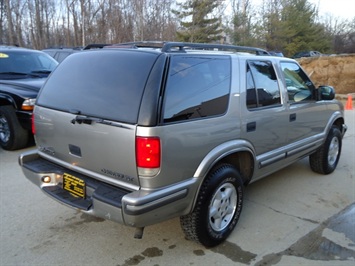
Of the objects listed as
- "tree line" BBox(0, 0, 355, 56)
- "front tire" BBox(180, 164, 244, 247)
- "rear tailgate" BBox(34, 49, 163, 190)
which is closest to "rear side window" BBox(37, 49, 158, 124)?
"rear tailgate" BBox(34, 49, 163, 190)

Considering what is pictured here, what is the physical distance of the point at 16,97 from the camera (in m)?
5.59

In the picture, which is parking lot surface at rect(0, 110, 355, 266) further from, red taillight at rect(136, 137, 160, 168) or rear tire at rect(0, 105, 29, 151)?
rear tire at rect(0, 105, 29, 151)

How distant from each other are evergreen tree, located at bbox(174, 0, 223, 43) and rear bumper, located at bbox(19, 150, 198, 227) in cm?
3060

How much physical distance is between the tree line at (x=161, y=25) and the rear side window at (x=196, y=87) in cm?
2653

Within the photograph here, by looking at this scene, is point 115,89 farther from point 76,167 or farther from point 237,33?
point 237,33

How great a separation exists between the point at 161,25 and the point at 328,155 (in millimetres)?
29472

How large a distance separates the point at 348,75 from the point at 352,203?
1774cm

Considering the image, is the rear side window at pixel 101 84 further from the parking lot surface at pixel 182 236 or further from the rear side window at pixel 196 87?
the parking lot surface at pixel 182 236

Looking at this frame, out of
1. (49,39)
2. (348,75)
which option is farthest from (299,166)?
(49,39)

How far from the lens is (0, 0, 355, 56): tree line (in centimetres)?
3016

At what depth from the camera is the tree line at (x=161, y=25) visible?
98.9ft

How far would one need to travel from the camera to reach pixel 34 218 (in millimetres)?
3436

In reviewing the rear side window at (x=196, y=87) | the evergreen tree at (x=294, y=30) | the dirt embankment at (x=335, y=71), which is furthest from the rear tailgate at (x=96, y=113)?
the evergreen tree at (x=294, y=30)

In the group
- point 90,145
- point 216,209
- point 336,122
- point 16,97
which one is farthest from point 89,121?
point 336,122
